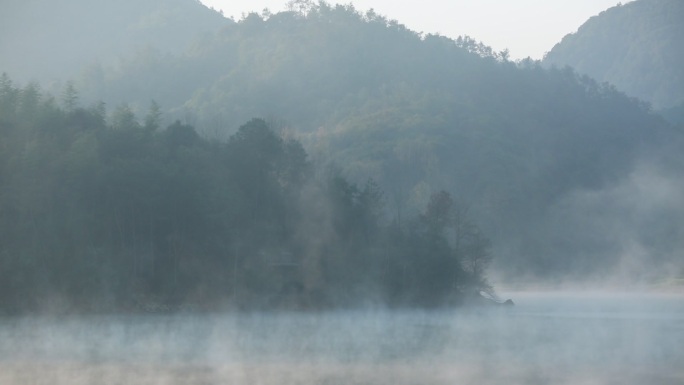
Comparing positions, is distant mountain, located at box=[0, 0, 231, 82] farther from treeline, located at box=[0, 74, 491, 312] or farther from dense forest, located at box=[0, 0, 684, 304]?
treeline, located at box=[0, 74, 491, 312]

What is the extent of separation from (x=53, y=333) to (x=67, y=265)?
1127 cm

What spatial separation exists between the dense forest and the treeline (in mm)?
123

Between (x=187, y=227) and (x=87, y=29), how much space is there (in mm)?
118709

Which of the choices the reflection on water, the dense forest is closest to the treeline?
the dense forest

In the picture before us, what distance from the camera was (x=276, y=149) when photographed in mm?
53750

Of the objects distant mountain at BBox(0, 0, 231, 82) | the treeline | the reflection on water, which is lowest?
the reflection on water

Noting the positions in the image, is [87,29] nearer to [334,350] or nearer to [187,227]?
[187,227]

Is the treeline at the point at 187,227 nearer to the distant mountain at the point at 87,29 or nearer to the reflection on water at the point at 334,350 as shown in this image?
the reflection on water at the point at 334,350

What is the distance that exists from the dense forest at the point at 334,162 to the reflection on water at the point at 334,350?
6058 mm

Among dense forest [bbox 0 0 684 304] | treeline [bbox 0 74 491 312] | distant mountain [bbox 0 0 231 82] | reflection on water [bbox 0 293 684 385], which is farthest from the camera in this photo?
distant mountain [bbox 0 0 231 82]

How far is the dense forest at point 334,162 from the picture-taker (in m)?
44.8

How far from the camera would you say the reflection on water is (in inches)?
834

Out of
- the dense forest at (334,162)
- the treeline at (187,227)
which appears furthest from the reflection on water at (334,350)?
the dense forest at (334,162)

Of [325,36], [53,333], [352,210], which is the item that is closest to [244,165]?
[352,210]
